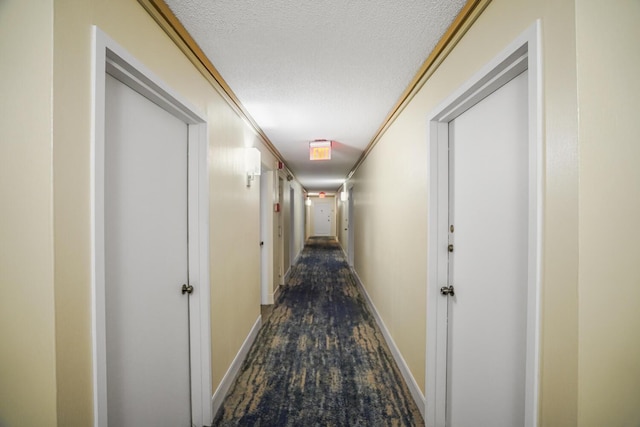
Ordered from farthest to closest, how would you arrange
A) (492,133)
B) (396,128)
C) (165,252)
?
(396,128), (165,252), (492,133)

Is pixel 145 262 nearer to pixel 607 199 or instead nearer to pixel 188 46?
pixel 188 46

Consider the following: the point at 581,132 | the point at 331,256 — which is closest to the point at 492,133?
the point at 581,132

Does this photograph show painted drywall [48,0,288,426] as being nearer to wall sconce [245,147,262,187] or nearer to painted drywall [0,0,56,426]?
painted drywall [0,0,56,426]

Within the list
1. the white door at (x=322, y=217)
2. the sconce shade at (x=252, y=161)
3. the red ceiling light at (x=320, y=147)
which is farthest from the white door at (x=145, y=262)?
the white door at (x=322, y=217)

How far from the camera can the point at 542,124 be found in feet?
2.68

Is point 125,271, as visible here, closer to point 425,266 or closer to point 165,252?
point 165,252

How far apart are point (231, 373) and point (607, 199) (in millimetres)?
2477

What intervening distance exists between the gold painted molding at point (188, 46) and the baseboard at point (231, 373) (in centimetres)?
217

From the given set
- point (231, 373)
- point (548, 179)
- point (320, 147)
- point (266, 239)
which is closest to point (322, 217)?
point (266, 239)

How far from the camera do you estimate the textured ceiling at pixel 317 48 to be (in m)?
1.22

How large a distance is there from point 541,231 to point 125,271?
62.5 inches

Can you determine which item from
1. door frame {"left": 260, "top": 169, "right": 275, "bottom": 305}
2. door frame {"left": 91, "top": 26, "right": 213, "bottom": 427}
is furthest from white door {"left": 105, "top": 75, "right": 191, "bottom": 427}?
door frame {"left": 260, "top": 169, "right": 275, "bottom": 305}

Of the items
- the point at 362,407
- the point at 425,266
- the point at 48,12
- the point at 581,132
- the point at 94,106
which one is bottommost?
the point at 362,407

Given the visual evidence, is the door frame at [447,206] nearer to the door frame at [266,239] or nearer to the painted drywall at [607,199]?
the painted drywall at [607,199]
